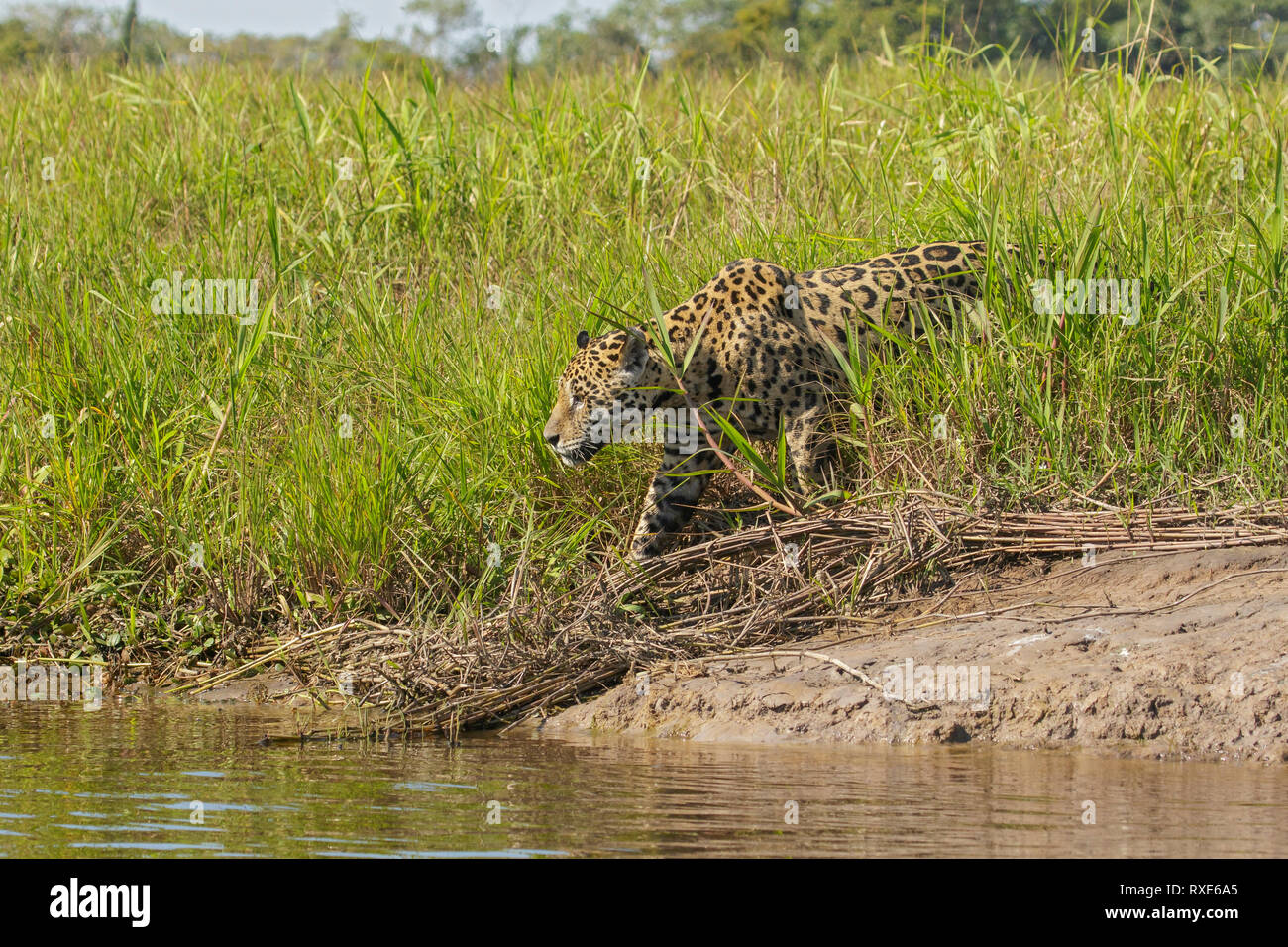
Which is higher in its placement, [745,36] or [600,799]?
[745,36]

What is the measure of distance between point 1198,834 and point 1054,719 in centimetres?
103

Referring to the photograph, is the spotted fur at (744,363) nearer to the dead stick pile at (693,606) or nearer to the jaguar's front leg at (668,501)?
the jaguar's front leg at (668,501)

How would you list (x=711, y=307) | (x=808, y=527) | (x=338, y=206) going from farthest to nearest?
1. (x=338, y=206)
2. (x=711, y=307)
3. (x=808, y=527)

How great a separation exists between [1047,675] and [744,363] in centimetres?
176

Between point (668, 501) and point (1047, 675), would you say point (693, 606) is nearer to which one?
point (668, 501)

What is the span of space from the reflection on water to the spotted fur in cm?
134

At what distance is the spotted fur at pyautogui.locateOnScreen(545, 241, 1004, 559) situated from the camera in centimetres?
535

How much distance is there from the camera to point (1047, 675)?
4.32 m

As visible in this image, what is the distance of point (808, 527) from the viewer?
5.18 metres

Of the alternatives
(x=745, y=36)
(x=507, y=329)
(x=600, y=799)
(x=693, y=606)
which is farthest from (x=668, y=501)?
(x=745, y=36)

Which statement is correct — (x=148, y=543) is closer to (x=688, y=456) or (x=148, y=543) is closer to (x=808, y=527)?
(x=688, y=456)

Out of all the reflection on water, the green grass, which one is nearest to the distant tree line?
the green grass
